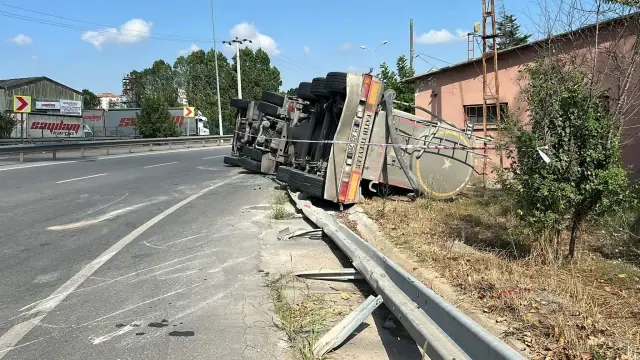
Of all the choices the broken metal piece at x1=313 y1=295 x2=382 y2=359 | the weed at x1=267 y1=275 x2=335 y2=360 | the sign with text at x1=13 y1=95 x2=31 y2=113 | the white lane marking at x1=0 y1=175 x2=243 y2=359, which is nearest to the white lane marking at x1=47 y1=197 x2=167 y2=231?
the white lane marking at x1=0 y1=175 x2=243 y2=359

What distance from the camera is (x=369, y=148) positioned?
9469mm

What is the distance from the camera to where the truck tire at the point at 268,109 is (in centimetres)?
1430

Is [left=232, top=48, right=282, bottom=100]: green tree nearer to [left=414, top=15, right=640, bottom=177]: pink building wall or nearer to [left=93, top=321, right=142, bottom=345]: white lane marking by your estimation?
[left=414, top=15, right=640, bottom=177]: pink building wall

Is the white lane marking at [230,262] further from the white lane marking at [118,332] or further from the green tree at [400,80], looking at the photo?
the green tree at [400,80]

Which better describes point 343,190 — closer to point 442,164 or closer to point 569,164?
point 442,164

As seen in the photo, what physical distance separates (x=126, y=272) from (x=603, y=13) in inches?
276

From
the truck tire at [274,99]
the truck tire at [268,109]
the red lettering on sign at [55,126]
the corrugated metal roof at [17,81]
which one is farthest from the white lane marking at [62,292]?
the corrugated metal roof at [17,81]

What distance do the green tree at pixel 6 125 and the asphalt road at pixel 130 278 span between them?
30308 millimetres

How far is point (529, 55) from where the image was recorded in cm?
1352

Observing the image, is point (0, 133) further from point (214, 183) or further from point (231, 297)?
point (231, 297)

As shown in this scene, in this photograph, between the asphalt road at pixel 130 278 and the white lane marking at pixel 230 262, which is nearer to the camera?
the asphalt road at pixel 130 278

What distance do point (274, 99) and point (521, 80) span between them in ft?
21.3

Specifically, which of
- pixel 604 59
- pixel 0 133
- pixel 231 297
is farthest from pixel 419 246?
pixel 0 133

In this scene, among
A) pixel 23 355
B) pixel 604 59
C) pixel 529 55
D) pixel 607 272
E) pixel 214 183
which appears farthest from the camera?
pixel 214 183
